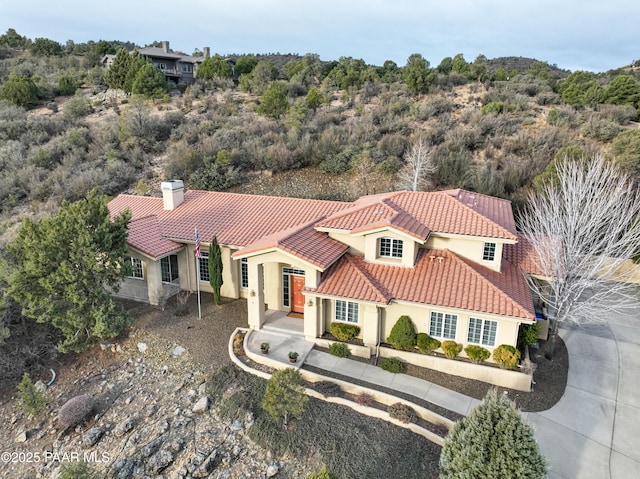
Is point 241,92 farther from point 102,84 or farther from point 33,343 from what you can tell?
point 33,343

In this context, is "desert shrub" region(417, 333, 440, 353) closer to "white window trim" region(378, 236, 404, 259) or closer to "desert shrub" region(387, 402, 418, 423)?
"desert shrub" region(387, 402, 418, 423)

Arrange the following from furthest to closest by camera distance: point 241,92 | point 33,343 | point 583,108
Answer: point 241,92 → point 583,108 → point 33,343

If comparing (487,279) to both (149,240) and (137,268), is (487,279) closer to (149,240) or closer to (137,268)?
(149,240)

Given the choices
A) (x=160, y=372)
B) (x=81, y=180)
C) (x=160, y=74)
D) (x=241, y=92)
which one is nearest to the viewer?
(x=160, y=372)

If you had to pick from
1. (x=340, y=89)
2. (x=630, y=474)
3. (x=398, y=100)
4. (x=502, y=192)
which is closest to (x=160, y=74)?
(x=340, y=89)

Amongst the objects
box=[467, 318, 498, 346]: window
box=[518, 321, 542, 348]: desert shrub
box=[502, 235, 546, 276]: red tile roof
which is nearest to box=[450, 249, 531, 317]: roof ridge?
box=[467, 318, 498, 346]: window

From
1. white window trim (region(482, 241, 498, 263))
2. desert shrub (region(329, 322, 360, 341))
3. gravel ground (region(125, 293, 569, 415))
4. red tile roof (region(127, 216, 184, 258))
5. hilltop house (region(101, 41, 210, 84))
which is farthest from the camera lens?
hilltop house (region(101, 41, 210, 84))

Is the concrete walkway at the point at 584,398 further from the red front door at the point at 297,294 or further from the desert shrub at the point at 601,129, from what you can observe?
the desert shrub at the point at 601,129
